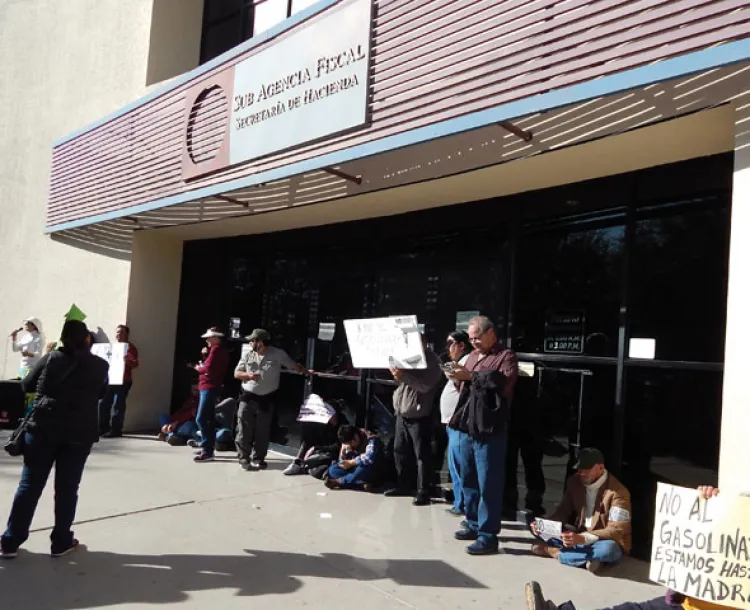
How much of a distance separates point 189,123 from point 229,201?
1.06 m

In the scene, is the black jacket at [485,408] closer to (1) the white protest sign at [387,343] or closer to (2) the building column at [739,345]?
(1) the white protest sign at [387,343]

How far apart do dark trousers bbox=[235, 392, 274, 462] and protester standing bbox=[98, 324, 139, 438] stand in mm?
2645

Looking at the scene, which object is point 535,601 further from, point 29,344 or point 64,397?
point 29,344

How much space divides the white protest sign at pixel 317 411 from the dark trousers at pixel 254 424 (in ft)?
1.35

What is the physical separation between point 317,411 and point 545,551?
11.0ft

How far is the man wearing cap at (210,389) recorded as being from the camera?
7.91 meters

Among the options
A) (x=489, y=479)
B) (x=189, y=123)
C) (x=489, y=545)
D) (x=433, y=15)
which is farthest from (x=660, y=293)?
(x=189, y=123)

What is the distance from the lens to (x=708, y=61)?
348 cm

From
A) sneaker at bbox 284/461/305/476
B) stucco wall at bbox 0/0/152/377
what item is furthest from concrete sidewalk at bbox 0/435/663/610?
stucco wall at bbox 0/0/152/377

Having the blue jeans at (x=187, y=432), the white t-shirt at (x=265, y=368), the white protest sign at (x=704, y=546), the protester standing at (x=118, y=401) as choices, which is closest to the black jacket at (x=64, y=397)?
the white t-shirt at (x=265, y=368)

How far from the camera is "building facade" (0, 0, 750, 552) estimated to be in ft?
13.5

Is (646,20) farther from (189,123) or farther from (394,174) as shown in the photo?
(189,123)

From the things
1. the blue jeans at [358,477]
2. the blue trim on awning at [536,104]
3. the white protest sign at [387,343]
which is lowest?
the blue jeans at [358,477]

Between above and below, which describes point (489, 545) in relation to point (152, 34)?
below
